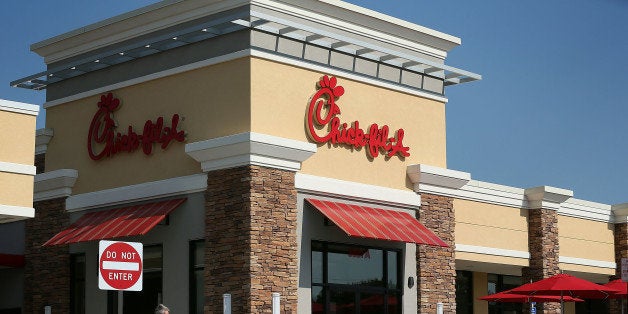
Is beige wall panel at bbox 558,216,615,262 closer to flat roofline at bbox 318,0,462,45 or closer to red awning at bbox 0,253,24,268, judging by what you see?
flat roofline at bbox 318,0,462,45

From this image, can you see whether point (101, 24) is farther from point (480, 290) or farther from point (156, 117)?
point (480, 290)

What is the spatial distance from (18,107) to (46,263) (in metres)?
Result: 6.42

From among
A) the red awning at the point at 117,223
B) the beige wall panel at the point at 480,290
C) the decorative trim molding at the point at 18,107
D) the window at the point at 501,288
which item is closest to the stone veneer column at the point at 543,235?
the beige wall panel at the point at 480,290

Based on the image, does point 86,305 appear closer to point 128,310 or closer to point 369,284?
point 128,310

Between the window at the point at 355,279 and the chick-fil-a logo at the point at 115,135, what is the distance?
13.4 ft

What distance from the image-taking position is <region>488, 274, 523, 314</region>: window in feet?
112

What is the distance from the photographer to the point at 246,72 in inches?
919

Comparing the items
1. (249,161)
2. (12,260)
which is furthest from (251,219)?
(12,260)

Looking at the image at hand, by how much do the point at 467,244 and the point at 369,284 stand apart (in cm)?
542

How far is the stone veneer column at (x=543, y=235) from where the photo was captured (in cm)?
3141

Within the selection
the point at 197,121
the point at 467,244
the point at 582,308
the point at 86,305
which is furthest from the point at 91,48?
the point at 582,308

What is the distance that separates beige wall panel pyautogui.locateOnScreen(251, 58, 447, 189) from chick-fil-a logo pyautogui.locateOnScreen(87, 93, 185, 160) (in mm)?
2224

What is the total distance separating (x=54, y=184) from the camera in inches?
1052

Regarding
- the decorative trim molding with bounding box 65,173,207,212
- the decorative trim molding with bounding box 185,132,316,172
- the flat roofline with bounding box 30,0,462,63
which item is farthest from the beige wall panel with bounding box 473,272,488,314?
the decorative trim molding with bounding box 65,173,207,212
